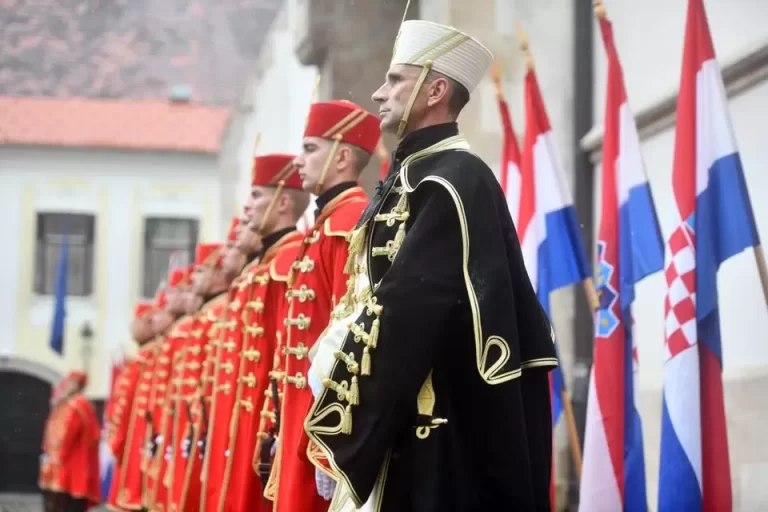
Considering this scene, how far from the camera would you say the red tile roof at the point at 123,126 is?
24.0 meters

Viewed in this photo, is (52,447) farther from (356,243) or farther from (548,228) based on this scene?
(356,243)

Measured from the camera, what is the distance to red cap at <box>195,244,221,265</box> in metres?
9.40

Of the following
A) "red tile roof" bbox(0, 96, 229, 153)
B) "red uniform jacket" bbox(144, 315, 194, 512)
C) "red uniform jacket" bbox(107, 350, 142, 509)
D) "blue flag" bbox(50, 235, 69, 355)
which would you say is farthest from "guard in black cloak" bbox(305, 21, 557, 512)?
"red tile roof" bbox(0, 96, 229, 153)

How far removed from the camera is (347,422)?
144 inches

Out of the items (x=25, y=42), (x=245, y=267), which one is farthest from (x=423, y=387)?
(x=25, y=42)

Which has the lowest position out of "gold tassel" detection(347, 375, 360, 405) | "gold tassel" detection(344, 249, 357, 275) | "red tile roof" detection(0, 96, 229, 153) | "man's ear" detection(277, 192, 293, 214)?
"gold tassel" detection(347, 375, 360, 405)

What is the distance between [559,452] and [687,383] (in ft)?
12.0

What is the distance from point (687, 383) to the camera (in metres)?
5.39

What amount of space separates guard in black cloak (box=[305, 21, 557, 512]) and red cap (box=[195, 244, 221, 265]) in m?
5.53

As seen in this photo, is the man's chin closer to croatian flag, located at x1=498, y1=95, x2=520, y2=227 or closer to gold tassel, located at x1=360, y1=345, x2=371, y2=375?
gold tassel, located at x1=360, y1=345, x2=371, y2=375

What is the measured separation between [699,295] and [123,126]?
20230 millimetres

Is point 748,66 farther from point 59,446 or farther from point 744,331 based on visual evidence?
point 59,446

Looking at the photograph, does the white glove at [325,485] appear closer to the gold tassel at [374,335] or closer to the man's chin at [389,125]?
the gold tassel at [374,335]

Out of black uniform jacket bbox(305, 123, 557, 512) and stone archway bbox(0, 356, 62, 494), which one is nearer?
black uniform jacket bbox(305, 123, 557, 512)
